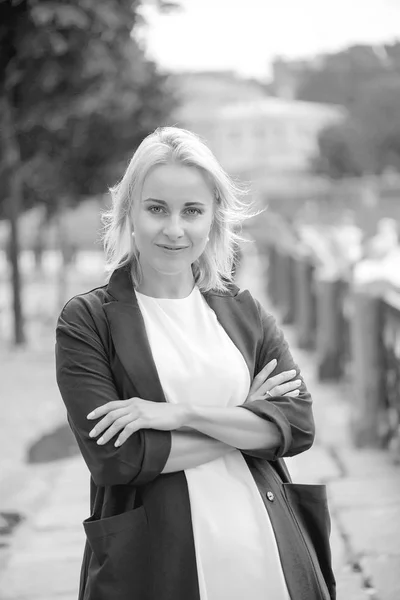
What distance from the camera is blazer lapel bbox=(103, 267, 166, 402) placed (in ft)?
6.16

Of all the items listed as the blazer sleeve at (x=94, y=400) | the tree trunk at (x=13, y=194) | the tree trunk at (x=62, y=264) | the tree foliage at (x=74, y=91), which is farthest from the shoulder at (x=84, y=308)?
the tree trunk at (x=62, y=264)

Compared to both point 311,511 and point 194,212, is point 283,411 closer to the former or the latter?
point 311,511

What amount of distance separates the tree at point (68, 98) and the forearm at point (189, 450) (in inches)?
250

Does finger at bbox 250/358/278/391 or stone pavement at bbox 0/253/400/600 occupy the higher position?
finger at bbox 250/358/278/391

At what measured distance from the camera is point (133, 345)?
1.89m

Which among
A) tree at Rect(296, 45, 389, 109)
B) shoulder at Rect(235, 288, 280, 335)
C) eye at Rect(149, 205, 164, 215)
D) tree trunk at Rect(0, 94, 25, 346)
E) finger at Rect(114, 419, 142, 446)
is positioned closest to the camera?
finger at Rect(114, 419, 142, 446)

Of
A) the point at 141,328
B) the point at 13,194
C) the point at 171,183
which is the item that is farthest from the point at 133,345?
the point at 13,194

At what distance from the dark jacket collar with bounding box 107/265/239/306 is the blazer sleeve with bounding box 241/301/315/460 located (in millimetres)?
140

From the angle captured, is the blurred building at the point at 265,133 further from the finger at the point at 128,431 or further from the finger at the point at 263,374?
the finger at the point at 128,431

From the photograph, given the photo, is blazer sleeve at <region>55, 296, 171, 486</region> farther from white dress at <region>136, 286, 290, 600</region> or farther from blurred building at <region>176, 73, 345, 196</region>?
blurred building at <region>176, 73, 345, 196</region>

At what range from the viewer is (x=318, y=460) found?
514 centimetres

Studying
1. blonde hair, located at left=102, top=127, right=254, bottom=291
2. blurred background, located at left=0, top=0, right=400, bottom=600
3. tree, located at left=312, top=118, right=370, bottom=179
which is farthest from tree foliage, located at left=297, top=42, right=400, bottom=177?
blonde hair, located at left=102, top=127, right=254, bottom=291

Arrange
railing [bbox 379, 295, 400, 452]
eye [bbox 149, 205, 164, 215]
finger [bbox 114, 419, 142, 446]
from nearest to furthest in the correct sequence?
finger [bbox 114, 419, 142, 446], eye [bbox 149, 205, 164, 215], railing [bbox 379, 295, 400, 452]

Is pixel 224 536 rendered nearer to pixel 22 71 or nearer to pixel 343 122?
pixel 22 71
